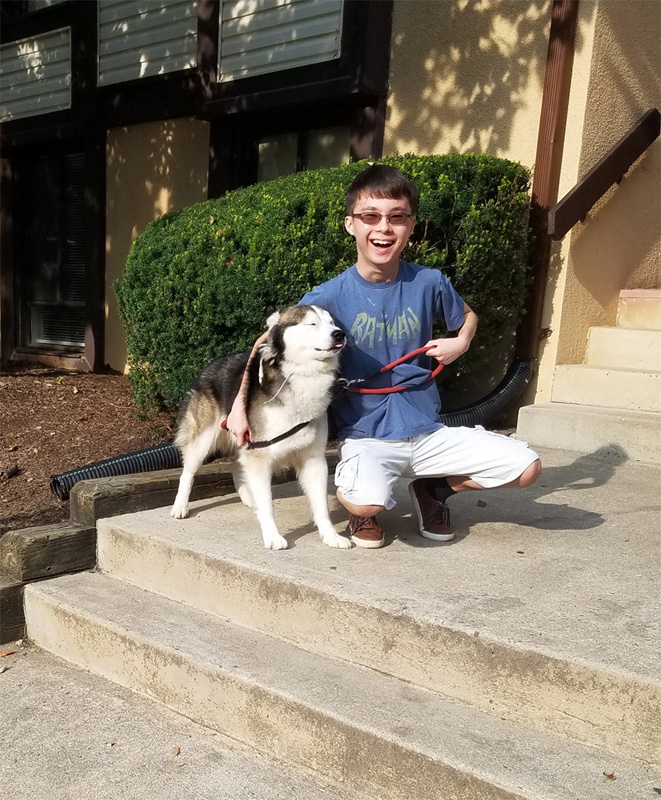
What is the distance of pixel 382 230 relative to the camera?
319 centimetres

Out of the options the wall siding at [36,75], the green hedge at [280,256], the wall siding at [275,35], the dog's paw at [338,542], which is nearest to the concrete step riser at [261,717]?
the dog's paw at [338,542]

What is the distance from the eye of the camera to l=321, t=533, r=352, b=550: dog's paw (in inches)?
128

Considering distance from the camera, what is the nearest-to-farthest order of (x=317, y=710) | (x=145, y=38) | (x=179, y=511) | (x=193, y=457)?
(x=317, y=710) < (x=179, y=511) < (x=193, y=457) < (x=145, y=38)

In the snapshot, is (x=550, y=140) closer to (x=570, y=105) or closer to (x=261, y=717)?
(x=570, y=105)

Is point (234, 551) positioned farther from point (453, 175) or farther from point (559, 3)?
point (559, 3)

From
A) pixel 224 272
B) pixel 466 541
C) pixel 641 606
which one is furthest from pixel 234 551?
pixel 224 272

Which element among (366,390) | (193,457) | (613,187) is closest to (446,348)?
(366,390)

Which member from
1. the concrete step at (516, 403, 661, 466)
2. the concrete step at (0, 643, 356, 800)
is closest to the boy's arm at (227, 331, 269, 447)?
the concrete step at (0, 643, 356, 800)

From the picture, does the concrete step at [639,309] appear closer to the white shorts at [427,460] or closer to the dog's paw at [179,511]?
the white shorts at [427,460]

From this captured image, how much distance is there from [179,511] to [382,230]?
5.55 feet

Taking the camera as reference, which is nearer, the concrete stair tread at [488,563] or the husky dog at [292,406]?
the concrete stair tread at [488,563]

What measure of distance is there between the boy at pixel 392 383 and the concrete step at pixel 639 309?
3067mm

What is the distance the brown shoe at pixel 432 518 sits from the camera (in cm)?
338

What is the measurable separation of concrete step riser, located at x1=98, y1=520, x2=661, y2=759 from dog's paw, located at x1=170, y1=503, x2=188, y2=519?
35 cm
